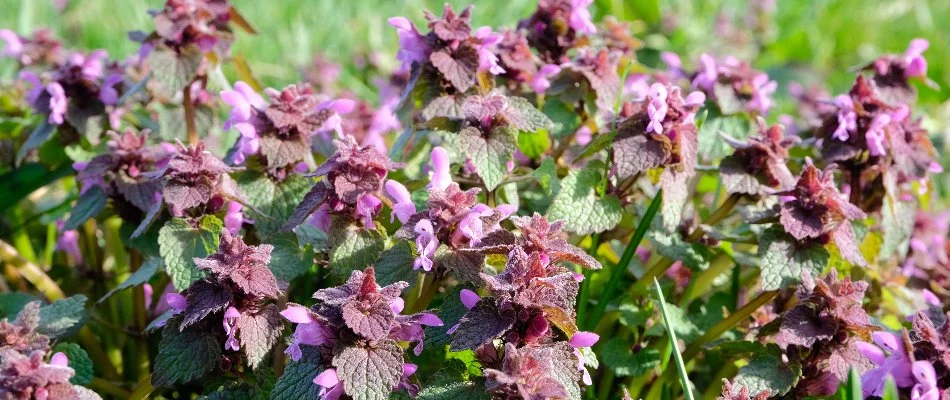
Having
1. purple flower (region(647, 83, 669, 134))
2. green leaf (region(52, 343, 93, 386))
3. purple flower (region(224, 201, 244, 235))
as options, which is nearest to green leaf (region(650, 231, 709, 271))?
purple flower (region(647, 83, 669, 134))

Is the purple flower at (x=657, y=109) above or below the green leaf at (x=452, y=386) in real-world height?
above

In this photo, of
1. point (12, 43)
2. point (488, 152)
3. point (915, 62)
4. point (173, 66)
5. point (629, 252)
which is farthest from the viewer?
point (12, 43)

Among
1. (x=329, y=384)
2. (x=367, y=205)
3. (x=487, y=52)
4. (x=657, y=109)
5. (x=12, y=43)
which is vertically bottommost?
(x=12, y=43)

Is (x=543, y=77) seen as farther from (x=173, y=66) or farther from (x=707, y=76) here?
(x=173, y=66)

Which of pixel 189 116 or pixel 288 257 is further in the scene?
pixel 189 116

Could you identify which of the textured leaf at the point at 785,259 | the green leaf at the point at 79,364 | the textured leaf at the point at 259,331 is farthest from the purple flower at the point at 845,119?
the green leaf at the point at 79,364

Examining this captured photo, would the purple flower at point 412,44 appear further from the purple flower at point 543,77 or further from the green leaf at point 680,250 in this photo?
the green leaf at point 680,250

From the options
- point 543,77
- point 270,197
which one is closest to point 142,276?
point 270,197
